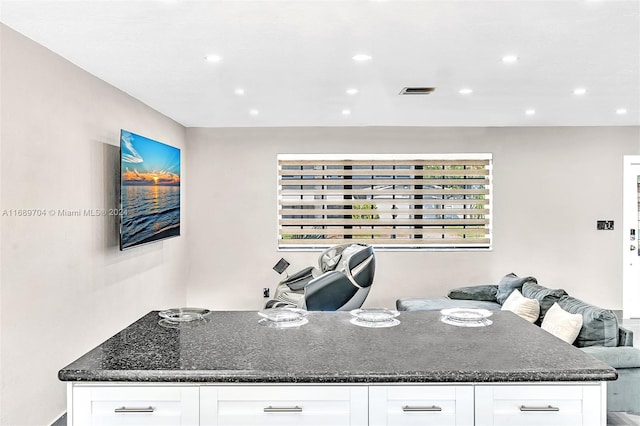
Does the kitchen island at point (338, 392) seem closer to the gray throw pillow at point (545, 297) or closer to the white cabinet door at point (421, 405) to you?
the white cabinet door at point (421, 405)

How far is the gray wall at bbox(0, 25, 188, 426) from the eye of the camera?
276cm

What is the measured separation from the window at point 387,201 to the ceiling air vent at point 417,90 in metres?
2.14

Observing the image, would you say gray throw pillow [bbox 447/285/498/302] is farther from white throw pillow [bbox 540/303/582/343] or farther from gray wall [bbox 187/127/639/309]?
white throw pillow [bbox 540/303/582/343]

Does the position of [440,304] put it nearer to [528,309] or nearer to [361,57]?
[528,309]

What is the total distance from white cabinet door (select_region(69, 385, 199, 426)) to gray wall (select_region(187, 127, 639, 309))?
4730 mm

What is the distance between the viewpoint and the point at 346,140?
639 centimetres

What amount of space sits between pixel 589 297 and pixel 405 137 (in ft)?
10.4

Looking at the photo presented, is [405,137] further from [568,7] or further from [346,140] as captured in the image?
[568,7]

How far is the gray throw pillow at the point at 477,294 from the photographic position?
5410mm

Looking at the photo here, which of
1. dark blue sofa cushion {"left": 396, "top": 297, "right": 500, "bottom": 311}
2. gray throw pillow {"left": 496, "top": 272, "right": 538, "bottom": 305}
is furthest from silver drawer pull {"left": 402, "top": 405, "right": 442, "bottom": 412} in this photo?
gray throw pillow {"left": 496, "top": 272, "right": 538, "bottom": 305}

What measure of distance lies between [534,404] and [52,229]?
2954 millimetres

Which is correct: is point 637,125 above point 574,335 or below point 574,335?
above

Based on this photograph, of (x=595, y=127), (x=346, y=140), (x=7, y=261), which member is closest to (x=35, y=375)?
(x=7, y=261)

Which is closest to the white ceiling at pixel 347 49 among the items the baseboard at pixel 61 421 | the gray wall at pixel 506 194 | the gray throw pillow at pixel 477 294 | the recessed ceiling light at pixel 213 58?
the recessed ceiling light at pixel 213 58
